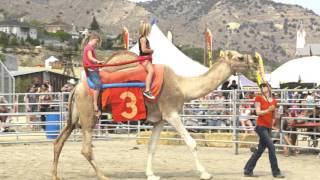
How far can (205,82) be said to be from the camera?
10.5 m

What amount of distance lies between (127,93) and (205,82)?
4.36 ft

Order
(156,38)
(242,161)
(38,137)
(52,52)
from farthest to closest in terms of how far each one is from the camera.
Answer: (52,52)
(156,38)
(38,137)
(242,161)

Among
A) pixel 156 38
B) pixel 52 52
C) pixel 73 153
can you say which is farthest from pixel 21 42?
pixel 73 153

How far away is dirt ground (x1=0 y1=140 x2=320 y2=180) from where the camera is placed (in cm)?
1098

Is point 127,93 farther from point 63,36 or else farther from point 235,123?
point 63,36

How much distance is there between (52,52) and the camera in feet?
430

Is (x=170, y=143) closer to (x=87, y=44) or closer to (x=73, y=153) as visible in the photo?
(x=73, y=153)

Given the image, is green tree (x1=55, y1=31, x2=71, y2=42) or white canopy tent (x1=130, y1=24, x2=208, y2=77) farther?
green tree (x1=55, y1=31, x2=71, y2=42)

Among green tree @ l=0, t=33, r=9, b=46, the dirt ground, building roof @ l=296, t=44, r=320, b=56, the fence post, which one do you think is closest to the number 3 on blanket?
the dirt ground

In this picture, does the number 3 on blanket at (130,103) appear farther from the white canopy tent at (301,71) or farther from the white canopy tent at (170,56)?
the white canopy tent at (170,56)

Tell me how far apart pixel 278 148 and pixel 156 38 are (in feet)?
33.3

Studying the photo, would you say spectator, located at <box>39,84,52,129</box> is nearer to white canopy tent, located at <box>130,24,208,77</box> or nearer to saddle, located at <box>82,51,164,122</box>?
white canopy tent, located at <box>130,24,208,77</box>

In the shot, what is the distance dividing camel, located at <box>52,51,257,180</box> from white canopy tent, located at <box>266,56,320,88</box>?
12.8 m

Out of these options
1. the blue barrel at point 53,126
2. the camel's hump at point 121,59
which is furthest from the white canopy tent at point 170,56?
the camel's hump at point 121,59
